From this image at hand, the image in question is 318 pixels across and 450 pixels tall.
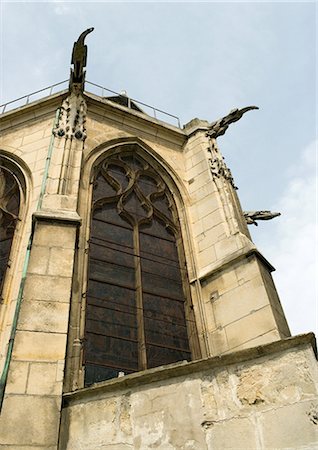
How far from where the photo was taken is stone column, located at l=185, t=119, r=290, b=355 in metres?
5.42

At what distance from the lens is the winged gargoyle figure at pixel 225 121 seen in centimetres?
917

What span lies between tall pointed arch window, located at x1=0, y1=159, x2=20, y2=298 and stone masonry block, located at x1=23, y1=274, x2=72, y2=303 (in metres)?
1.53

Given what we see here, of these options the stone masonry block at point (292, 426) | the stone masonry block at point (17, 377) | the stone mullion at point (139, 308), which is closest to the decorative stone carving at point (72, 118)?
the stone mullion at point (139, 308)

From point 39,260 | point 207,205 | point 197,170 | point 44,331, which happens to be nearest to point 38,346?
point 44,331

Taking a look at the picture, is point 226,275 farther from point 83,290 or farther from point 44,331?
point 44,331

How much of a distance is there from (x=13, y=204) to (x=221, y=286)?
387 centimetres

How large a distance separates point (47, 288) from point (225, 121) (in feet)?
20.1

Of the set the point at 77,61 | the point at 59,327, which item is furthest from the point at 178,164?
the point at 59,327

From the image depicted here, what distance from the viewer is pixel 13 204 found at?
290 inches

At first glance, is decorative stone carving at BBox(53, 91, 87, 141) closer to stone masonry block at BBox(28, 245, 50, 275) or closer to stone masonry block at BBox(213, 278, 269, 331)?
stone masonry block at BBox(28, 245, 50, 275)

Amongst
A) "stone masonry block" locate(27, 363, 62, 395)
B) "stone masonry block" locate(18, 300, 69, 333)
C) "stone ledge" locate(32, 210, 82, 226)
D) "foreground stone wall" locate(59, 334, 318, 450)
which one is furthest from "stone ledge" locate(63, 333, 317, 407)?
"stone ledge" locate(32, 210, 82, 226)

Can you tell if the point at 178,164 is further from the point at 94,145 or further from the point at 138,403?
the point at 138,403

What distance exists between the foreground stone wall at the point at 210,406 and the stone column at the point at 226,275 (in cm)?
174

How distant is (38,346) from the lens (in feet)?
13.4
